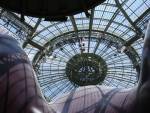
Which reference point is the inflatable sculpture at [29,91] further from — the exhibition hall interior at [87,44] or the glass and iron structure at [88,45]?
the glass and iron structure at [88,45]

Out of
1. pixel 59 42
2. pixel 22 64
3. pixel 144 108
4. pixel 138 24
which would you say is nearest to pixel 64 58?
pixel 59 42

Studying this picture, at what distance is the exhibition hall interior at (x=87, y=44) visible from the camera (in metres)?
37.9

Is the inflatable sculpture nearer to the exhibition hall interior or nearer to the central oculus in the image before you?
the exhibition hall interior

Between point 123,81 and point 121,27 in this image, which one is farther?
point 123,81

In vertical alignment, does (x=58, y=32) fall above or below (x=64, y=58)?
above

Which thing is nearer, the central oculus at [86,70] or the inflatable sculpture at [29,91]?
the inflatable sculpture at [29,91]

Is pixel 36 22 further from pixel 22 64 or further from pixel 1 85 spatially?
pixel 1 85

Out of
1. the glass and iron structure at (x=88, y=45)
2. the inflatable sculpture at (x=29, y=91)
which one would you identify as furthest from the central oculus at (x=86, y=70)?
the inflatable sculpture at (x=29, y=91)

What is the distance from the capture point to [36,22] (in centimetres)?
3825

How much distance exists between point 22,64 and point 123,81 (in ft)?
76.9

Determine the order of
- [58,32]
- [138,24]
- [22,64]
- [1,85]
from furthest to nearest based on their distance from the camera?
[58,32] → [138,24] → [22,64] → [1,85]

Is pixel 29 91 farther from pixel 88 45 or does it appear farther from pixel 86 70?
pixel 88 45

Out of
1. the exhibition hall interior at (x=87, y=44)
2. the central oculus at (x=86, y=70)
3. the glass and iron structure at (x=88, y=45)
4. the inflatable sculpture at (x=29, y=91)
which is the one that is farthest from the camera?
the central oculus at (x=86, y=70)

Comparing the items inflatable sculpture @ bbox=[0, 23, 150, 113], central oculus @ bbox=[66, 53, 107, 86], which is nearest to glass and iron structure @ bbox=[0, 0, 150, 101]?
central oculus @ bbox=[66, 53, 107, 86]
